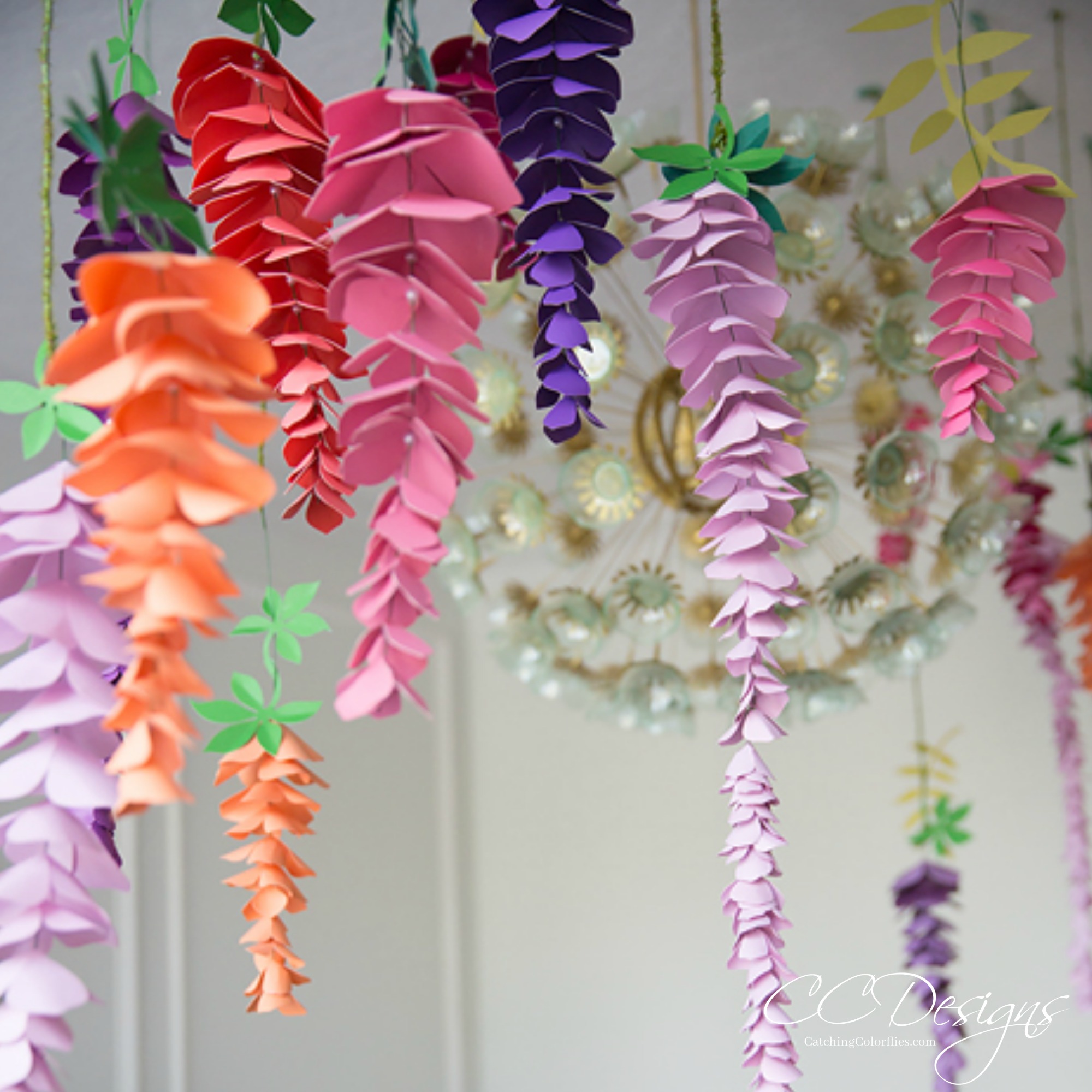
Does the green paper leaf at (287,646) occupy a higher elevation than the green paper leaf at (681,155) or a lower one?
lower

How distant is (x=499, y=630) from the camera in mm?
1830

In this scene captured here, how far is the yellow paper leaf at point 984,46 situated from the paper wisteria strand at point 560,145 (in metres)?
0.16

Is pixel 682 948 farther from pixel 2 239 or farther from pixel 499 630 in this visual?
pixel 2 239

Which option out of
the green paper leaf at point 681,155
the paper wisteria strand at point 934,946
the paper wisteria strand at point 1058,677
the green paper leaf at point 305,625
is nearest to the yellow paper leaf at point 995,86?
the green paper leaf at point 681,155

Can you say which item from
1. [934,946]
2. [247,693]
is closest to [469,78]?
[247,693]

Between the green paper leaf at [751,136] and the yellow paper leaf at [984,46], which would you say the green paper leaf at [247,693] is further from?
the yellow paper leaf at [984,46]

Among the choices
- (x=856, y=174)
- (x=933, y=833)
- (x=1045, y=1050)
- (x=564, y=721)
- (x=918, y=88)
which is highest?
(x=856, y=174)

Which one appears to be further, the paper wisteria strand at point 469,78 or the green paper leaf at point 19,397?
the paper wisteria strand at point 469,78

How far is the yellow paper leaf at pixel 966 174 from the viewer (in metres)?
0.50

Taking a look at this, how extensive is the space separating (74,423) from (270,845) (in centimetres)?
20

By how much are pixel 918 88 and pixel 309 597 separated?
0.39 metres

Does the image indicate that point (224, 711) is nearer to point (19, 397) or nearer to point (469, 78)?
point (19, 397)

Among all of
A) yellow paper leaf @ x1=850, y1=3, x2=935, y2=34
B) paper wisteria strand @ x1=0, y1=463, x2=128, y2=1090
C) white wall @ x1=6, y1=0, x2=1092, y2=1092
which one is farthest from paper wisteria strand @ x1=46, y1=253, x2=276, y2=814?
white wall @ x1=6, y1=0, x2=1092, y2=1092

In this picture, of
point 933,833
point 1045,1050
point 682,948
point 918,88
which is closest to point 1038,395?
point 933,833
